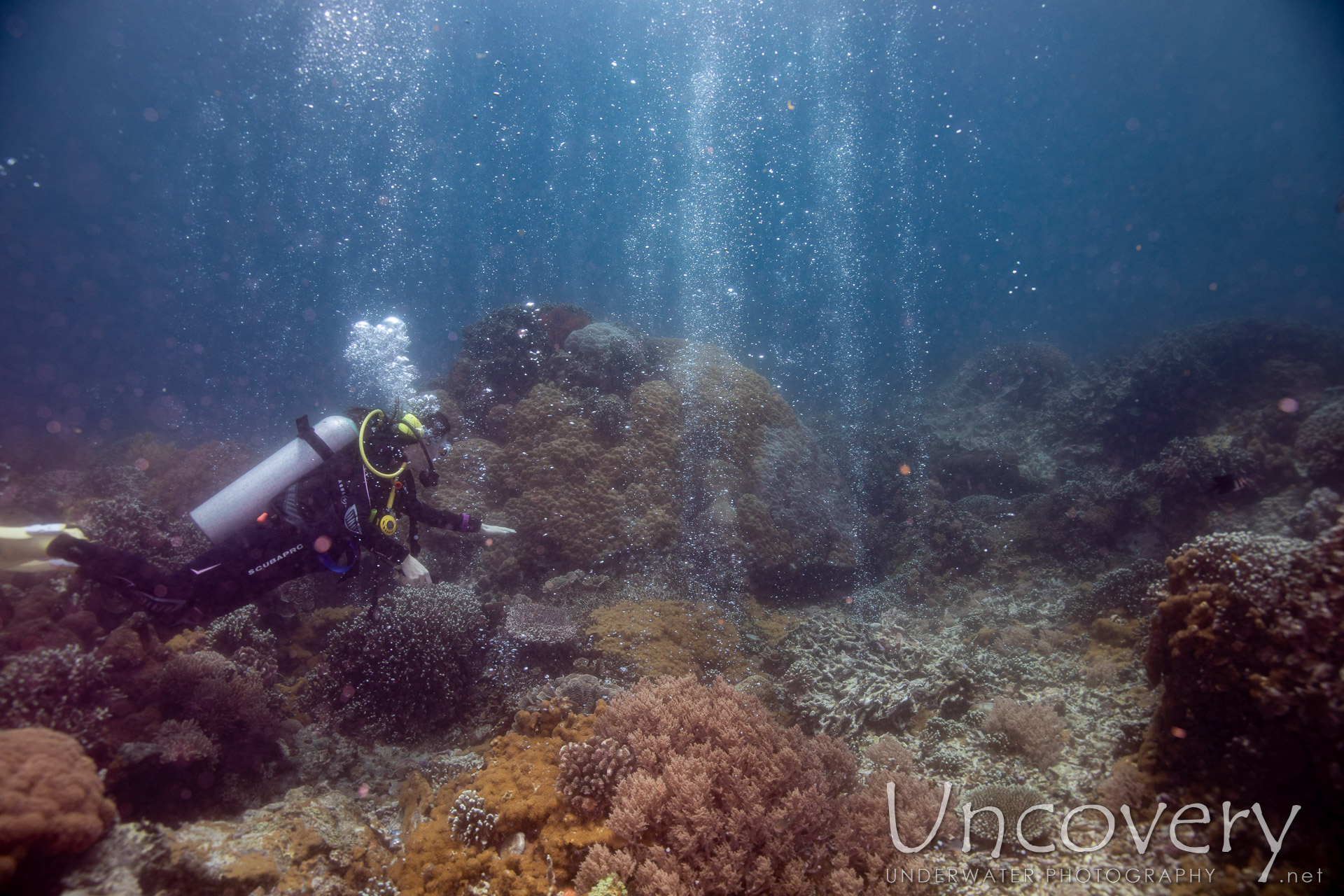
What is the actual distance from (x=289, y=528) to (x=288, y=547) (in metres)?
0.19

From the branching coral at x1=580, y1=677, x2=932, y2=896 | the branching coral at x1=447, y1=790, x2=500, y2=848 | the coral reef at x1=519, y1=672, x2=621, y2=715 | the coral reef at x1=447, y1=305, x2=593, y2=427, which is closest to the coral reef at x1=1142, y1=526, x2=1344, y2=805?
the branching coral at x1=580, y1=677, x2=932, y2=896

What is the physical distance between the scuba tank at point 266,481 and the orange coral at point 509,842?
3.60m

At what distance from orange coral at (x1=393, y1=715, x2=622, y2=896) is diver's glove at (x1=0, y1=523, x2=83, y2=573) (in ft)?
13.8

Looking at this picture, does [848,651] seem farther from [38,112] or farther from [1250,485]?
[38,112]

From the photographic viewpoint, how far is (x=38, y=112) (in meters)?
52.6

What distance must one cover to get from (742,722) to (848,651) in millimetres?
3520

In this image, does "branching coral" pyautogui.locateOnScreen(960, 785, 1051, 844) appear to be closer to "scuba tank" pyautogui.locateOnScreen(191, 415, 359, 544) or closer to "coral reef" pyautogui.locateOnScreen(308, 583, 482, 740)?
"coral reef" pyautogui.locateOnScreen(308, 583, 482, 740)

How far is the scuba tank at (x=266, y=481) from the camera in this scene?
5.08 metres

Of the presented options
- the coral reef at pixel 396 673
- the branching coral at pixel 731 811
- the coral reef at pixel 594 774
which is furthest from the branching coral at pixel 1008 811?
the coral reef at pixel 396 673

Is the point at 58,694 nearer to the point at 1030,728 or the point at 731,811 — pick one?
the point at 731,811

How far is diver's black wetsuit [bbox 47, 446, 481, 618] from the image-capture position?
14.2 ft

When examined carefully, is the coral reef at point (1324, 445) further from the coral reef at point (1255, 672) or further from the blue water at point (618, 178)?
the blue water at point (618, 178)

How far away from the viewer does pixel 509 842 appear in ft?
11.7

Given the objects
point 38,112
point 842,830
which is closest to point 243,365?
point 38,112
